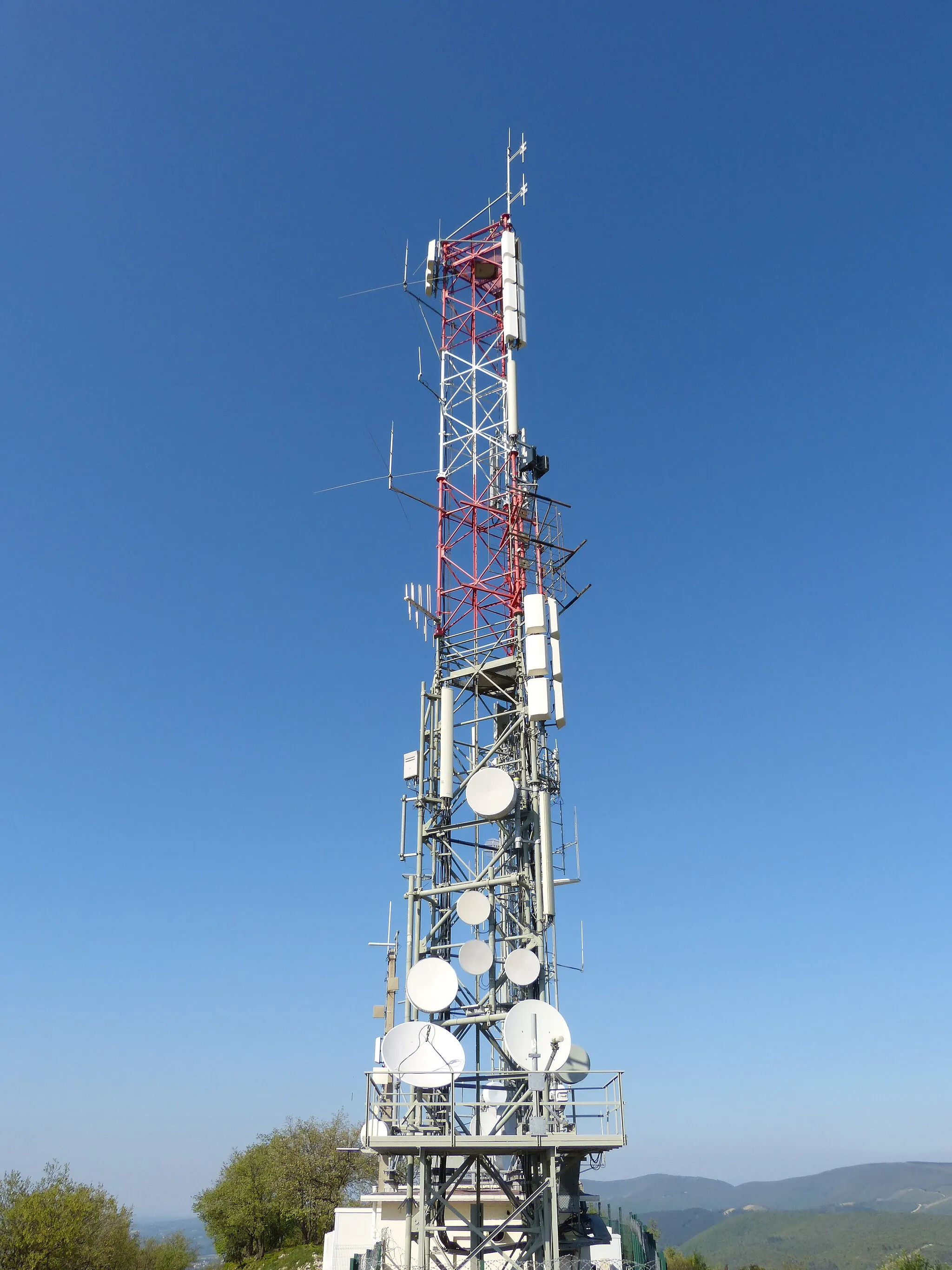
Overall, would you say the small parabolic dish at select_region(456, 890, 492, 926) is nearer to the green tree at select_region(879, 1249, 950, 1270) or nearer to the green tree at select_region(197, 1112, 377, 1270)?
the green tree at select_region(197, 1112, 377, 1270)

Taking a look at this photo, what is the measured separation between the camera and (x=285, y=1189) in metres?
66.2

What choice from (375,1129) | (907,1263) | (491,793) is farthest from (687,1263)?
(491,793)

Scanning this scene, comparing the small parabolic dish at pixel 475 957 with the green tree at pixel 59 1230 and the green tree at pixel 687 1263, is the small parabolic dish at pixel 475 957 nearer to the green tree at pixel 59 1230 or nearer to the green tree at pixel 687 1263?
the green tree at pixel 59 1230

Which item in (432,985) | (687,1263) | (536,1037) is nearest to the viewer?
(536,1037)

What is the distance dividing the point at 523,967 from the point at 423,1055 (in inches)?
131

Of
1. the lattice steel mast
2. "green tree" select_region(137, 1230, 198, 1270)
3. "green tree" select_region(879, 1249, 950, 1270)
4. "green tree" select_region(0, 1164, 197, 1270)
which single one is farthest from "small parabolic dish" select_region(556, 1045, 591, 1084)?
"green tree" select_region(879, 1249, 950, 1270)

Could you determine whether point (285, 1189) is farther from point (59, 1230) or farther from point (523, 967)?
point (523, 967)

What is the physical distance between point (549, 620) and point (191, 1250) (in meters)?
93.3

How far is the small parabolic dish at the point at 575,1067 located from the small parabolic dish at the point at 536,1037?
13.8 inches

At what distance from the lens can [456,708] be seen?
1203 inches

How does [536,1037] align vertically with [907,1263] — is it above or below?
above

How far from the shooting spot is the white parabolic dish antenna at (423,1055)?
78.4ft


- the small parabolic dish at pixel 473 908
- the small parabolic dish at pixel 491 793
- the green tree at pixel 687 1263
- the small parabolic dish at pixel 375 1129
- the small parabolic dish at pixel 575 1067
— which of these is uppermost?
the small parabolic dish at pixel 491 793

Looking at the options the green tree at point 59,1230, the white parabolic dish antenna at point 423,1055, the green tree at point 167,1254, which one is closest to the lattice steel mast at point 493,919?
the white parabolic dish antenna at point 423,1055
